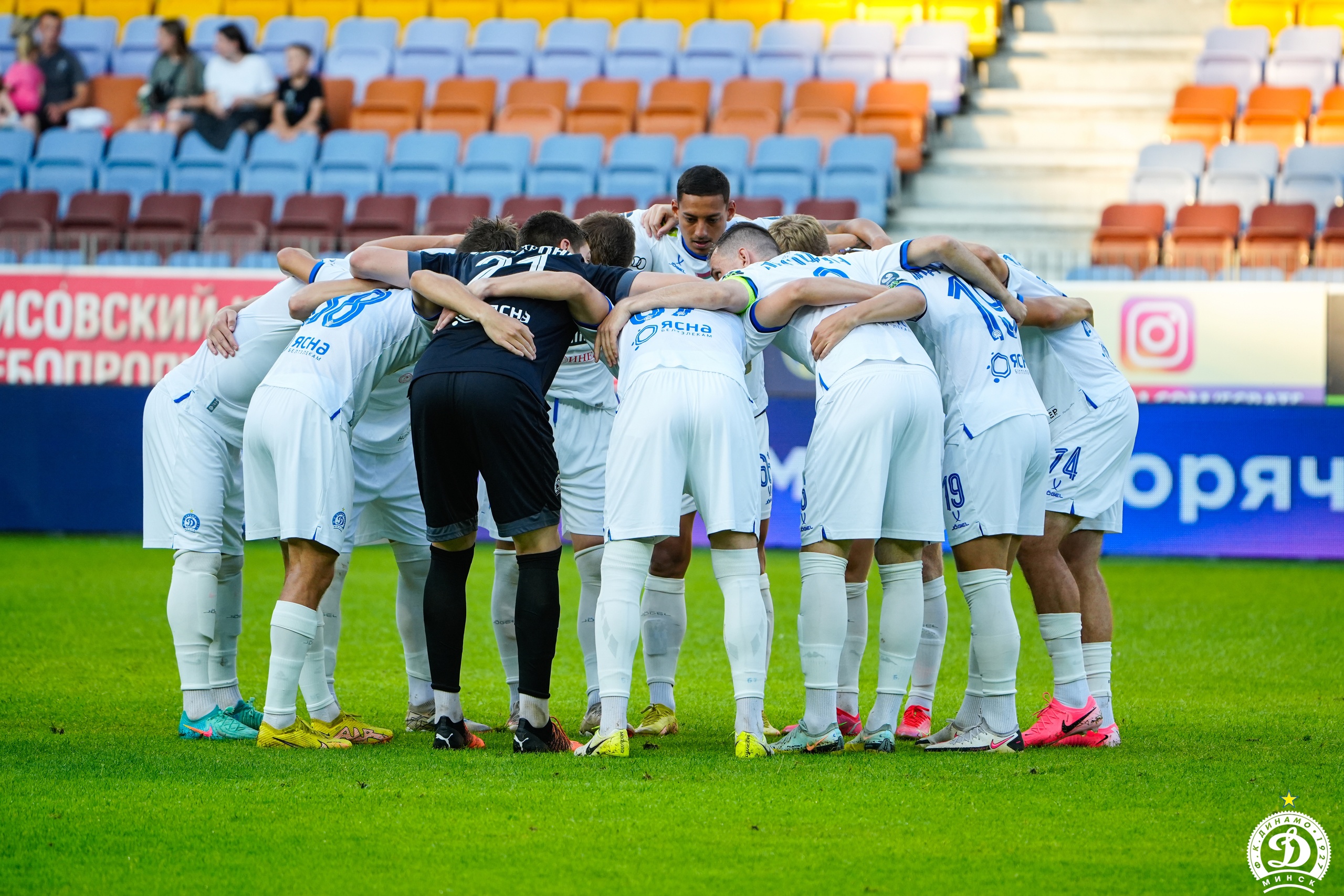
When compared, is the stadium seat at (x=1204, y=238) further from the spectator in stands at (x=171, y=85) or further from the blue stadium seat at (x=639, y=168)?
the spectator in stands at (x=171, y=85)

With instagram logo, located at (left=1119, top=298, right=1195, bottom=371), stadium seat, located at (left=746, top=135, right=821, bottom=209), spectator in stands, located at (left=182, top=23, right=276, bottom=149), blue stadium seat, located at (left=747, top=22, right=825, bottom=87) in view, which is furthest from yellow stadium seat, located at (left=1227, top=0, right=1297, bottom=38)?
spectator in stands, located at (left=182, top=23, right=276, bottom=149)

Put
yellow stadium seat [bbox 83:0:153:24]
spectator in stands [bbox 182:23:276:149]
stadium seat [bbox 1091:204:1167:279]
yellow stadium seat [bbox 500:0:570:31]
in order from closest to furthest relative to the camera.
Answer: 1. stadium seat [bbox 1091:204:1167:279]
2. spectator in stands [bbox 182:23:276:149]
3. yellow stadium seat [bbox 500:0:570:31]
4. yellow stadium seat [bbox 83:0:153:24]

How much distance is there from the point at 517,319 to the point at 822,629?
5.69 ft

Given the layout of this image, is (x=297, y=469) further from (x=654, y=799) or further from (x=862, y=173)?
(x=862, y=173)

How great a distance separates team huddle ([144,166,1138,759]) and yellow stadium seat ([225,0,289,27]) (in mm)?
17861

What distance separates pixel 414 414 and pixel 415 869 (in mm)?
2120

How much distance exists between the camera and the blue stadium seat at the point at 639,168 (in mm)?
17594

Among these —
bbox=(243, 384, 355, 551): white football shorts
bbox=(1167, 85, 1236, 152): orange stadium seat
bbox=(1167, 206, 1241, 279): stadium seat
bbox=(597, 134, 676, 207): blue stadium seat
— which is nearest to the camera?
bbox=(243, 384, 355, 551): white football shorts

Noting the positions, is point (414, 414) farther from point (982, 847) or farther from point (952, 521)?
point (982, 847)

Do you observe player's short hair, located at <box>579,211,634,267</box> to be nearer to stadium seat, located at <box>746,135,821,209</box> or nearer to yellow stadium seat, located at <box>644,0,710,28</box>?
stadium seat, located at <box>746,135,821,209</box>

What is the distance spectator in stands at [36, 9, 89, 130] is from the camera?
66.5 ft

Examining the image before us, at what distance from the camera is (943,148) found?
19.8 metres

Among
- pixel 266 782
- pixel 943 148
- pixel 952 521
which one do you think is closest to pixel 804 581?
pixel 952 521

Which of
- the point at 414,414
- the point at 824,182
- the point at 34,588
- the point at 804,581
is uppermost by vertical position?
the point at 824,182
